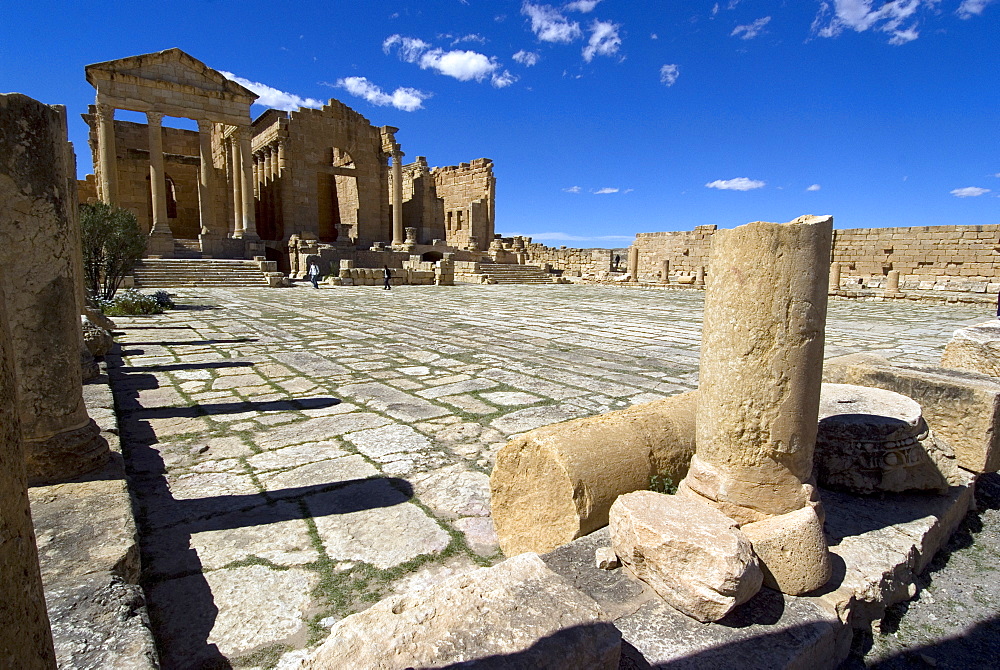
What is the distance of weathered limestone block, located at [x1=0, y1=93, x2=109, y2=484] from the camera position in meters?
2.41

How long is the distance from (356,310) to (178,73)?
17324 millimetres

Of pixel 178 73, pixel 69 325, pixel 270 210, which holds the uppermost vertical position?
pixel 178 73

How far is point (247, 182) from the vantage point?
23875mm

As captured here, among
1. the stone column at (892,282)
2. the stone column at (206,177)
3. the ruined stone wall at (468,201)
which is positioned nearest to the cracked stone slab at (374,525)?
the stone column at (892,282)

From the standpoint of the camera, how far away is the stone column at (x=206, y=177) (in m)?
23.2

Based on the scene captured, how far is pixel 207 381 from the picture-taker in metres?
5.10

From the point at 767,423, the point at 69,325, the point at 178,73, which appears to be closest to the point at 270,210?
the point at 178,73

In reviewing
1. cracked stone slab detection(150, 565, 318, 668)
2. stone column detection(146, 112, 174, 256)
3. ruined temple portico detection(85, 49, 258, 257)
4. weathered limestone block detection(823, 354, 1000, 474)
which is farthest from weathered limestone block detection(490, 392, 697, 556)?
ruined temple portico detection(85, 49, 258, 257)

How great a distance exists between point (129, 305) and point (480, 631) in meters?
11.0

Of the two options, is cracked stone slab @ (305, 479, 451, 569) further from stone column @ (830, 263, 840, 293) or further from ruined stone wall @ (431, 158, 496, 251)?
ruined stone wall @ (431, 158, 496, 251)

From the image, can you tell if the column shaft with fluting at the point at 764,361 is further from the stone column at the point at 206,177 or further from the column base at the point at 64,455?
the stone column at the point at 206,177

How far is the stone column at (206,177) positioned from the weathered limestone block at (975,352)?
24779 millimetres

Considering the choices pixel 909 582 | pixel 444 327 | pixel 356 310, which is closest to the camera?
pixel 909 582

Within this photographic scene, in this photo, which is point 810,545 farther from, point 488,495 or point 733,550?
point 488,495
